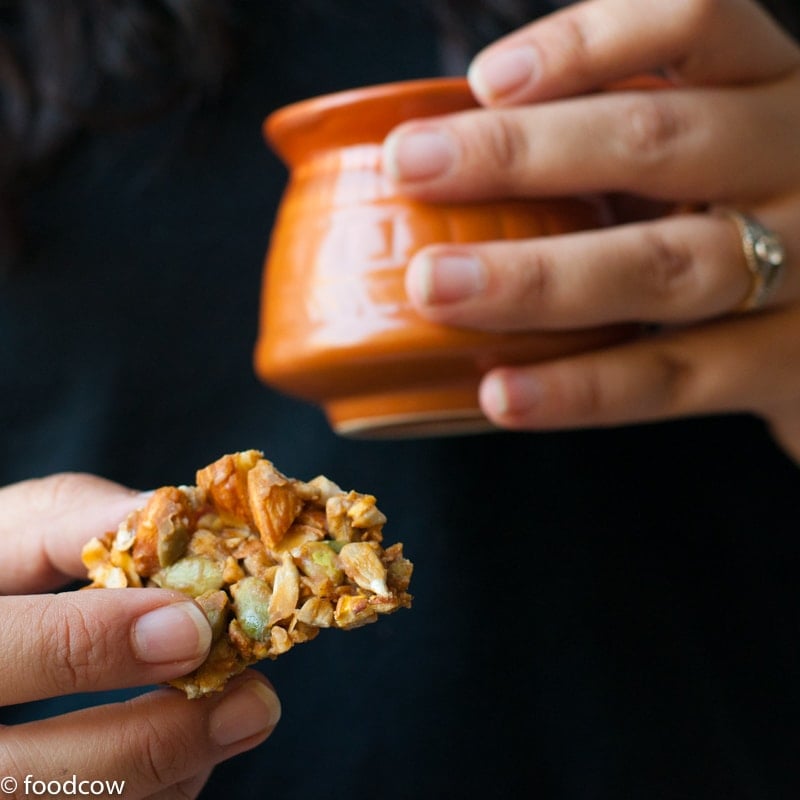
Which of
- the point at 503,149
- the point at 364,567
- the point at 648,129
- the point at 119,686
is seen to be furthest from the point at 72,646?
the point at 648,129

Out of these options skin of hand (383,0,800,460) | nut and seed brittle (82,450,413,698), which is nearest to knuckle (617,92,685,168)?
skin of hand (383,0,800,460)

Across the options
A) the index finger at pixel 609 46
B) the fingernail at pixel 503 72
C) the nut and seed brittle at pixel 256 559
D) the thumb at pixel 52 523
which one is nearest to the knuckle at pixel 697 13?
the index finger at pixel 609 46

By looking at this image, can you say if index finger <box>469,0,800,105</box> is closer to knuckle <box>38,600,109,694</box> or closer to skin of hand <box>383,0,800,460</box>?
skin of hand <box>383,0,800,460</box>

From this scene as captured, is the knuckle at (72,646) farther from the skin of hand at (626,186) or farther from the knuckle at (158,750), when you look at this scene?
the skin of hand at (626,186)

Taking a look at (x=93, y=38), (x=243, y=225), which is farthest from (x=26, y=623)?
(x=93, y=38)

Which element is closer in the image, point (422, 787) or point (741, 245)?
point (741, 245)

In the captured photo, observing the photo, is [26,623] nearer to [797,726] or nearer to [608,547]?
[608,547]
